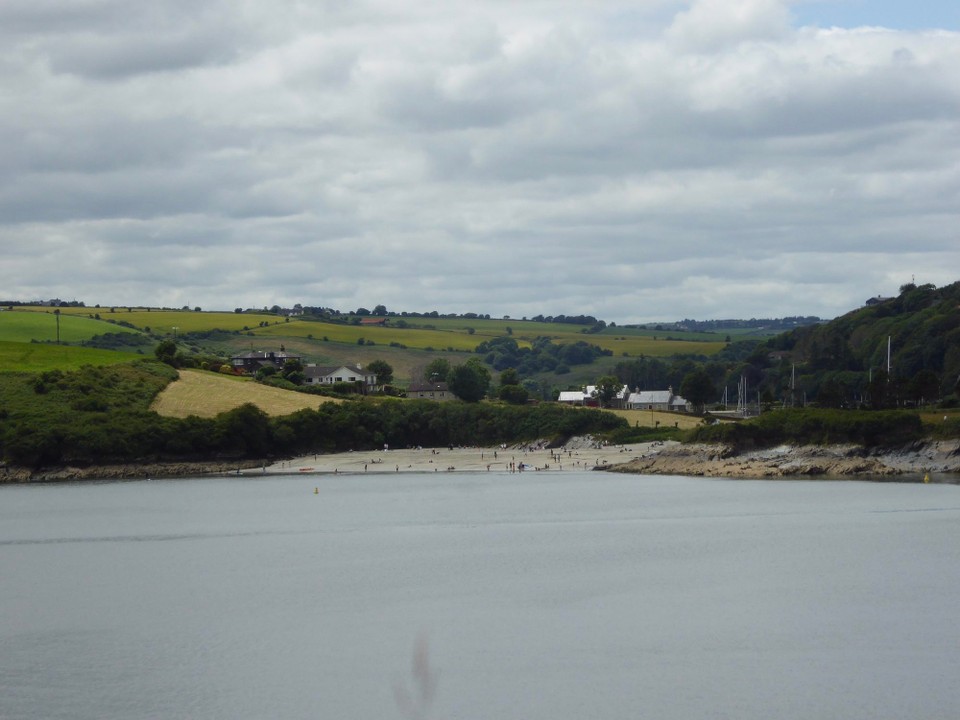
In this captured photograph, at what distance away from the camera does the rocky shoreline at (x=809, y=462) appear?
72.7 m

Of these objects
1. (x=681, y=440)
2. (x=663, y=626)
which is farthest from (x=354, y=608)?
(x=681, y=440)

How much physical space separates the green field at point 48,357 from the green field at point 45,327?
24.1m

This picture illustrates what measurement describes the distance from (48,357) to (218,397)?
57.0 ft

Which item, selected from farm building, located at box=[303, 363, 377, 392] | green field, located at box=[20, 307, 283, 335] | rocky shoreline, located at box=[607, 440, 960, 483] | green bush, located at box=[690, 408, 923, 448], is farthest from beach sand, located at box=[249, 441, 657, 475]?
green field, located at box=[20, 307, 283, 335]

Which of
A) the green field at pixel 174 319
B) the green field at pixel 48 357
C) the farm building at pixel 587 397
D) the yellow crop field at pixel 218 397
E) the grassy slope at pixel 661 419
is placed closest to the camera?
the yellow crop field at pixel 218 397

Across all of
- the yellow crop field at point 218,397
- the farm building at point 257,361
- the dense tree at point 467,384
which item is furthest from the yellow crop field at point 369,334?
the yellow crop field at point 218,397

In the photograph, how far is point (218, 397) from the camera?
9738 centimetres

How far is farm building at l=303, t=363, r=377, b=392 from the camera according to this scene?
128 meters

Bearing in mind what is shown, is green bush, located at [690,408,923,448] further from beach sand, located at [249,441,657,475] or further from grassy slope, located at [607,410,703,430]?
grassy slope, located at [607,410,703,430]

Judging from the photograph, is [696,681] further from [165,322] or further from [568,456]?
[165,322]

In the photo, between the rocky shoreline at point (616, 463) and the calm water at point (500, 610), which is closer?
the calm water at point (500, 610)

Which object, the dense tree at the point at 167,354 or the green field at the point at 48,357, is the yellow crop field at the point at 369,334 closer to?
the dense tree at the point at 167,354

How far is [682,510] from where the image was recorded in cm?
5753

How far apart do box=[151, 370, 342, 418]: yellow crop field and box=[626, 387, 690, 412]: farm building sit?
43295 mm
